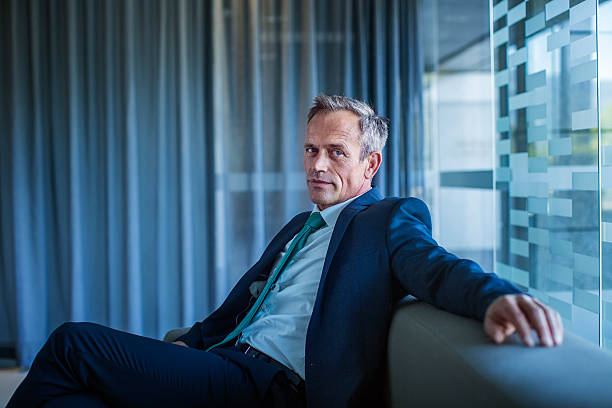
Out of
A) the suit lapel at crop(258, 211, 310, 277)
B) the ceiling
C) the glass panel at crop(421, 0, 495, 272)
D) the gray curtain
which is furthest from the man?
the ceiling

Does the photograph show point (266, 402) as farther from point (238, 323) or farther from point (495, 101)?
point (495, 101)

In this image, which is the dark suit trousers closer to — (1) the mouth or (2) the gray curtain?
(1) the mouth

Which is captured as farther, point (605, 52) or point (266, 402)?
point (605, 52)

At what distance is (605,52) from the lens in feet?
5.02

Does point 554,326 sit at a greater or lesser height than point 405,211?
lesser

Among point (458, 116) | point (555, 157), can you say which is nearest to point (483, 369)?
point (555, 157)

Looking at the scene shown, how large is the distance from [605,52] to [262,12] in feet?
6.45

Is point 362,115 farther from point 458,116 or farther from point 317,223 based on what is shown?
point 458,116

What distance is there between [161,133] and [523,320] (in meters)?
2.51

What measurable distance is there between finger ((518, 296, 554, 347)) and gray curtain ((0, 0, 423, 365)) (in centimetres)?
209

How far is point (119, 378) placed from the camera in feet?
4.41

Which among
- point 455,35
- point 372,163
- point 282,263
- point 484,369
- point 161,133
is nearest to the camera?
point 484,369

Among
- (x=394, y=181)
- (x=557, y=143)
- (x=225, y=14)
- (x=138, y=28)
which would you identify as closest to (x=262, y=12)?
(x=225, y=14)

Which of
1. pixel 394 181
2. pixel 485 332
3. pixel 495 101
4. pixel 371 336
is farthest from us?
pixel 394 181
